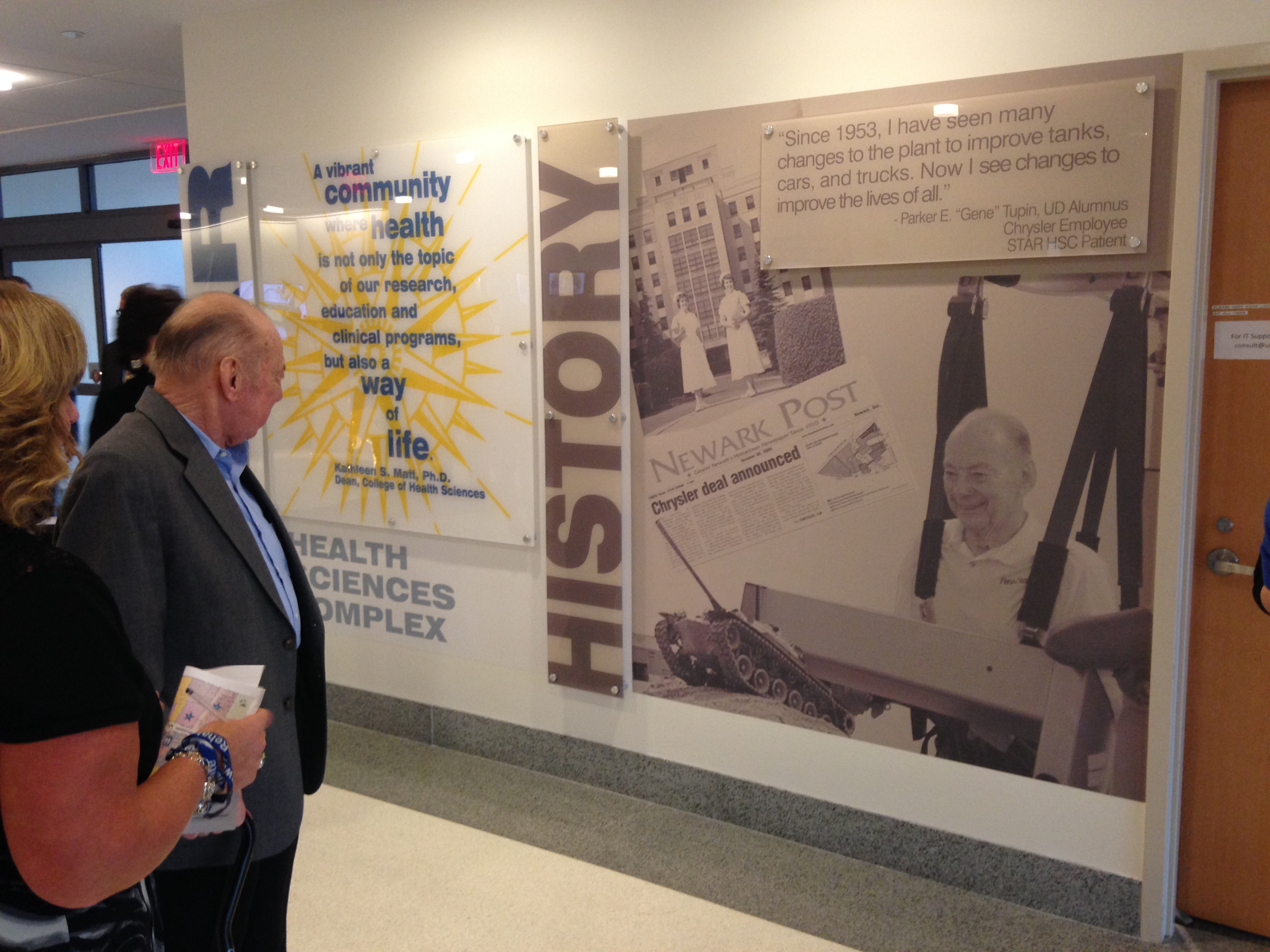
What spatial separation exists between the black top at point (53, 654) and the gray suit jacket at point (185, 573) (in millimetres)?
616

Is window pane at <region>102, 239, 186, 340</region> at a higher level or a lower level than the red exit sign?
lower

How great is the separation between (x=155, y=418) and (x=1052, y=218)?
2093 millimetres

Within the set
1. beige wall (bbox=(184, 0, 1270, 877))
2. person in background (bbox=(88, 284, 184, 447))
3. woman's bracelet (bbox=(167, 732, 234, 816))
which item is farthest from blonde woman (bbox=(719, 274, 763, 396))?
woman's bracelet (bbox=(167, 732, 234, 816))

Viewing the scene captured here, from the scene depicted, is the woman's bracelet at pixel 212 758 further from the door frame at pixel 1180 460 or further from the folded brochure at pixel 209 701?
the door frame at pixel 1180 460

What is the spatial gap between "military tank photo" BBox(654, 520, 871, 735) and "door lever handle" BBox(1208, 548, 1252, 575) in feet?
3.19

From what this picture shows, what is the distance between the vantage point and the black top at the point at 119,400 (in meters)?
2.89

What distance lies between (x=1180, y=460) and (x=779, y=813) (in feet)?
5.08

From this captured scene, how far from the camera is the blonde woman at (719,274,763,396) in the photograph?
2.97 meters

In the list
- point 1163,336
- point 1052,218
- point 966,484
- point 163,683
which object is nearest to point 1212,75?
point 1052,218

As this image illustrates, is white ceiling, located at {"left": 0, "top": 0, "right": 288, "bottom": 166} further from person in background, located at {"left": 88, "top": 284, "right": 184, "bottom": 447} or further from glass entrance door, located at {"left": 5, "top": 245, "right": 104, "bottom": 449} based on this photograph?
person in background, located at {"left": 88, "top": 284, "right": 184, "bottom": 447}

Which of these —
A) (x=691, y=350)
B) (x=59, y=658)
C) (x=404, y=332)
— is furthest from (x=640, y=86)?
(x=59, y=658)

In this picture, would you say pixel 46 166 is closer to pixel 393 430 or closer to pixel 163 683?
pixel 393 430

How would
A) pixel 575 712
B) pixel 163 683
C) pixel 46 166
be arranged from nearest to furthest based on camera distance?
1. pixel 163 683
2. pixel 575 712
3. pixel 46 166

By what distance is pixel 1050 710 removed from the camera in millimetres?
2629
